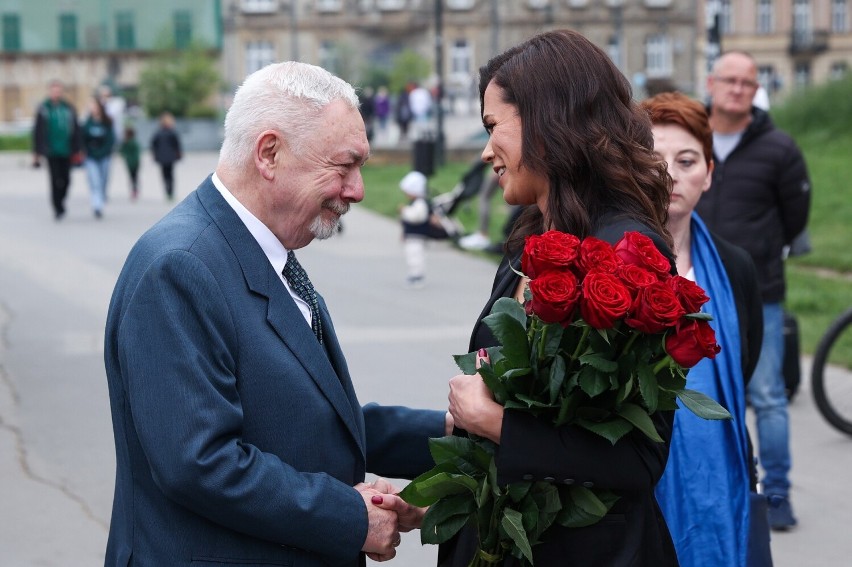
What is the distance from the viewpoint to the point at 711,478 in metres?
3.43

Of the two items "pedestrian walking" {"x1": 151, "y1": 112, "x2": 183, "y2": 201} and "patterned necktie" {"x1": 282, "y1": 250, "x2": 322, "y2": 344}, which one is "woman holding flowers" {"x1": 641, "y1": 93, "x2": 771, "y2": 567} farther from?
"pedestrian walking" {"x1": 151, "y1": 112, "x2": 183, "y2": 201}

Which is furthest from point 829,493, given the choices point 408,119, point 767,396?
point 408,119

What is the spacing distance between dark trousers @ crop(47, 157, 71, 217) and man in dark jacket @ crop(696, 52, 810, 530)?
1416 centimetres

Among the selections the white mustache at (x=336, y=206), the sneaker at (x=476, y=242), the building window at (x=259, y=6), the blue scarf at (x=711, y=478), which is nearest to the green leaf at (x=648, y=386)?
the white mustache at (x=336, y=206)

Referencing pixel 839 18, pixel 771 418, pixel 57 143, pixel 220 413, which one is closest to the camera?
pixel 220 413

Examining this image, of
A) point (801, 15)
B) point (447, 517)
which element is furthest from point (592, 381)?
Answer: point (801, 15)

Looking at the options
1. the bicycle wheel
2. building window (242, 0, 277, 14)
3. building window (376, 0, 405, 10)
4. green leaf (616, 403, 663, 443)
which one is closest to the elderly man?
green leaf (616, 403, 663, 443)

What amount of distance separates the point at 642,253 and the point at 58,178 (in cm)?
1728

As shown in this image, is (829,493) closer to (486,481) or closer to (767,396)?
(767,396)

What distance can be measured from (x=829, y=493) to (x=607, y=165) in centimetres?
411

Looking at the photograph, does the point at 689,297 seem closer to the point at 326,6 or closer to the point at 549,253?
the point at 549,253

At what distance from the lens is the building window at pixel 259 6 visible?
68.0m

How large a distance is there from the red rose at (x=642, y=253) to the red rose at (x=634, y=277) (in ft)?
0.09

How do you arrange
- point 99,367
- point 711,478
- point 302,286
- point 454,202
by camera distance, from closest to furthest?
point 302,286
point 711,478
point 99,367
point 454,202
